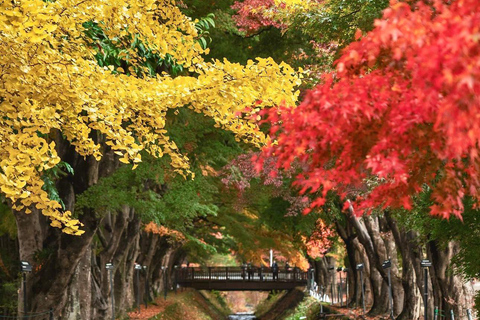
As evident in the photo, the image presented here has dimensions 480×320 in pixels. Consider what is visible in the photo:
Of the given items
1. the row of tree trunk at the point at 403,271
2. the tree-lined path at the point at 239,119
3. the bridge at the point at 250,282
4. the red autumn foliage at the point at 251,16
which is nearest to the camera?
the tree-lined path at the point at 239,119

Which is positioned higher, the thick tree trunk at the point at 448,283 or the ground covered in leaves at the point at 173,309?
the ground covered in leaves at the point at 173,309

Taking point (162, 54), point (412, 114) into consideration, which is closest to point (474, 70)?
point (412, 114)

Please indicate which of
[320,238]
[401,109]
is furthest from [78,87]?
[320,238]

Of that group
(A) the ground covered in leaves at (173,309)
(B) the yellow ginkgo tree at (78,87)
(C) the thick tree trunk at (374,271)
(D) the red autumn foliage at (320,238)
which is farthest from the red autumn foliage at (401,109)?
(A) the ground covered in leaves at (173,309)

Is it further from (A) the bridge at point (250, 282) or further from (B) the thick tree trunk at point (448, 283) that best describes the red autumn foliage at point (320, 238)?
(A) the bridge at point (250, 282)

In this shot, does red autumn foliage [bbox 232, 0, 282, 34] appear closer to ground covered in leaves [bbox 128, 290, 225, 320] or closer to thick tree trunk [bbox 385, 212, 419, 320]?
Result: thick tree trunk [bbox 385, 212, 419, 320]

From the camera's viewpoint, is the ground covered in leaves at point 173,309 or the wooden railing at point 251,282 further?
the wooden railing at point 251,282

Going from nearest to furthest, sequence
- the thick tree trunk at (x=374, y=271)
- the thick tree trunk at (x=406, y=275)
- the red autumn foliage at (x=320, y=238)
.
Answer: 1. the thick tree trunk at (x=406, y=275)
2. the thick tree trunk at (x=374, y=271)
3. the red autumn foliage at (x=320, y=238)

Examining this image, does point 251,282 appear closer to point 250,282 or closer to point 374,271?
point 250,282

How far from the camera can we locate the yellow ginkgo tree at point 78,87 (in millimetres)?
8195

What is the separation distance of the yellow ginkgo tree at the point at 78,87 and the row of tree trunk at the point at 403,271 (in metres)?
5.43

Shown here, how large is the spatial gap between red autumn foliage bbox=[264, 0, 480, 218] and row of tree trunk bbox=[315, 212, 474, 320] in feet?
26.6

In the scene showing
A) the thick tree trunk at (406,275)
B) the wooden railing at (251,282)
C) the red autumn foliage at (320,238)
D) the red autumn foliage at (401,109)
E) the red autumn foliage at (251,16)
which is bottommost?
the red autumn foliage at (401,109)

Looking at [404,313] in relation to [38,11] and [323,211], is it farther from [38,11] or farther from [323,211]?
[38,11]
